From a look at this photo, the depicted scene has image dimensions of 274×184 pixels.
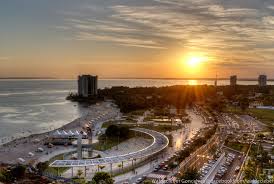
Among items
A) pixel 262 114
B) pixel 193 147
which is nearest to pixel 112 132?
pixel 193 147

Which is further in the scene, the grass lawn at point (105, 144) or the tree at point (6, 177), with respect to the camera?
the grass lawn at point (105, 144)

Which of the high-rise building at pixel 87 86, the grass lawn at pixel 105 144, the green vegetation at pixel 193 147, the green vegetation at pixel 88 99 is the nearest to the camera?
the green vegetation at pixel 193 147

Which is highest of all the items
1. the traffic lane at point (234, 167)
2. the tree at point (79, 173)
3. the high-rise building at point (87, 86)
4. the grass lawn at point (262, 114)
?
the high-rise building at point (87, 86)

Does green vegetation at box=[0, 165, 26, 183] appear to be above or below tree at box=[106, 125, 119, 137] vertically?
below

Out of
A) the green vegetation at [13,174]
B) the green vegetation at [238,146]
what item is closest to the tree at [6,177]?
the green vegetation at [13,174]

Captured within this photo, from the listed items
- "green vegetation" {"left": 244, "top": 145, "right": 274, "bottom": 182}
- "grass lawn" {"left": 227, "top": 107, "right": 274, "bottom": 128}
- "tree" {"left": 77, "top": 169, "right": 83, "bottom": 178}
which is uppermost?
"grass lawn" {"left": 227, "top": 107, "right": 274, "bottom": 128}

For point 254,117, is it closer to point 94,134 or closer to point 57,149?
point 94,134

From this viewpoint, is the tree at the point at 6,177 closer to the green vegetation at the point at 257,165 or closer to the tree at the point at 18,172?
the tree at the point at 18,172

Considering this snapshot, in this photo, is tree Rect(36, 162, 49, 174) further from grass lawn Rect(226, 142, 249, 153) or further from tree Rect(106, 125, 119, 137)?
grass lawn Rect(226, 142, 249, 153)

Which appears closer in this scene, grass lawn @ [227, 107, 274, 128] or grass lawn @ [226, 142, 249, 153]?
grass lawn @ [226, 142, 249, 153]

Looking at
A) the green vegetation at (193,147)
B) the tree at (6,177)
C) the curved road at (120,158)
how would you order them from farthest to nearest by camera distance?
the green vegetation at (193,147) → the curved road at (120,158) → the tree at (6,177)

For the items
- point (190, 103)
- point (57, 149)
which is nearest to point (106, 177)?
point (57, 149)

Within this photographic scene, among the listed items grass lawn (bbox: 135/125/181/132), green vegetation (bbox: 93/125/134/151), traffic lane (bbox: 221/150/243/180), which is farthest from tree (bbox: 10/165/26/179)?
grass lawn (bbox: 135/125/181/132)
